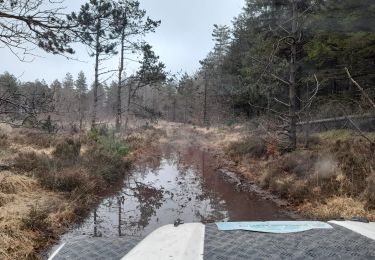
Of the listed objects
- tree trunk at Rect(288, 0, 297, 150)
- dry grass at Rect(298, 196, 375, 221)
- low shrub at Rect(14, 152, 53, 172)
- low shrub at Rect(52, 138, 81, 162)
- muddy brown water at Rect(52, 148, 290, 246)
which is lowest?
muddy brown water at Rect(52, 148, 290, 246)

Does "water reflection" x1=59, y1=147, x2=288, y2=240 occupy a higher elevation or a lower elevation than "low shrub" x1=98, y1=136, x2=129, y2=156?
lower

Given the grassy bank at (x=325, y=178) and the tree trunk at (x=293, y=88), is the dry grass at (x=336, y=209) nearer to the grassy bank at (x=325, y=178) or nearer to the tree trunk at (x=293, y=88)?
the grassy bank at (x=325, y=178)

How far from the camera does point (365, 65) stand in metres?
19.9

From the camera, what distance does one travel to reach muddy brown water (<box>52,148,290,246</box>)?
7721 mm

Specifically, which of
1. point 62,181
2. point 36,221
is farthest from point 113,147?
point 36,221

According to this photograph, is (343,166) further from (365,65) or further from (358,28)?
(365,65)

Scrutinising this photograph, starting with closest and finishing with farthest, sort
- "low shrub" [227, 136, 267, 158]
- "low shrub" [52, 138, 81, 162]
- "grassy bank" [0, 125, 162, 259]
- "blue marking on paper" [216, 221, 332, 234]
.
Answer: "blue marking on paper" [216, 221, 332, 234] < "grassy bank" [0, 125, 162, 259] < "low shrub" [52, 138, 81, 162] < "low shrub" [227, 136, 267, 158]

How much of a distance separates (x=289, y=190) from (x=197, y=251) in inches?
319

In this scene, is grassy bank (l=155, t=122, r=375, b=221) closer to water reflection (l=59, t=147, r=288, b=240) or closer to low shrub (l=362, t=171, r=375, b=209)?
low shrub (l=362, t=171, r=375, b=209)

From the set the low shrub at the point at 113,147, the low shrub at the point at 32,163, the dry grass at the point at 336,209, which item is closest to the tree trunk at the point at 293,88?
the dry grass at the point at 336,209

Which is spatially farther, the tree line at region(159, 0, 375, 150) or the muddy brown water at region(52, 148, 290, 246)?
the tree line at region(159, 0, 375, 150)

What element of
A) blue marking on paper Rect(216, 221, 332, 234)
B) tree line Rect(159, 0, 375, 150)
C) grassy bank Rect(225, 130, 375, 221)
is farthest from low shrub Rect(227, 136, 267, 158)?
blue marking on paper Rect(216, 221, 332, 234)

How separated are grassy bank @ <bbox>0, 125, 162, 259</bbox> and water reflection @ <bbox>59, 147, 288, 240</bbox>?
425mm

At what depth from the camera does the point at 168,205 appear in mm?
9469
